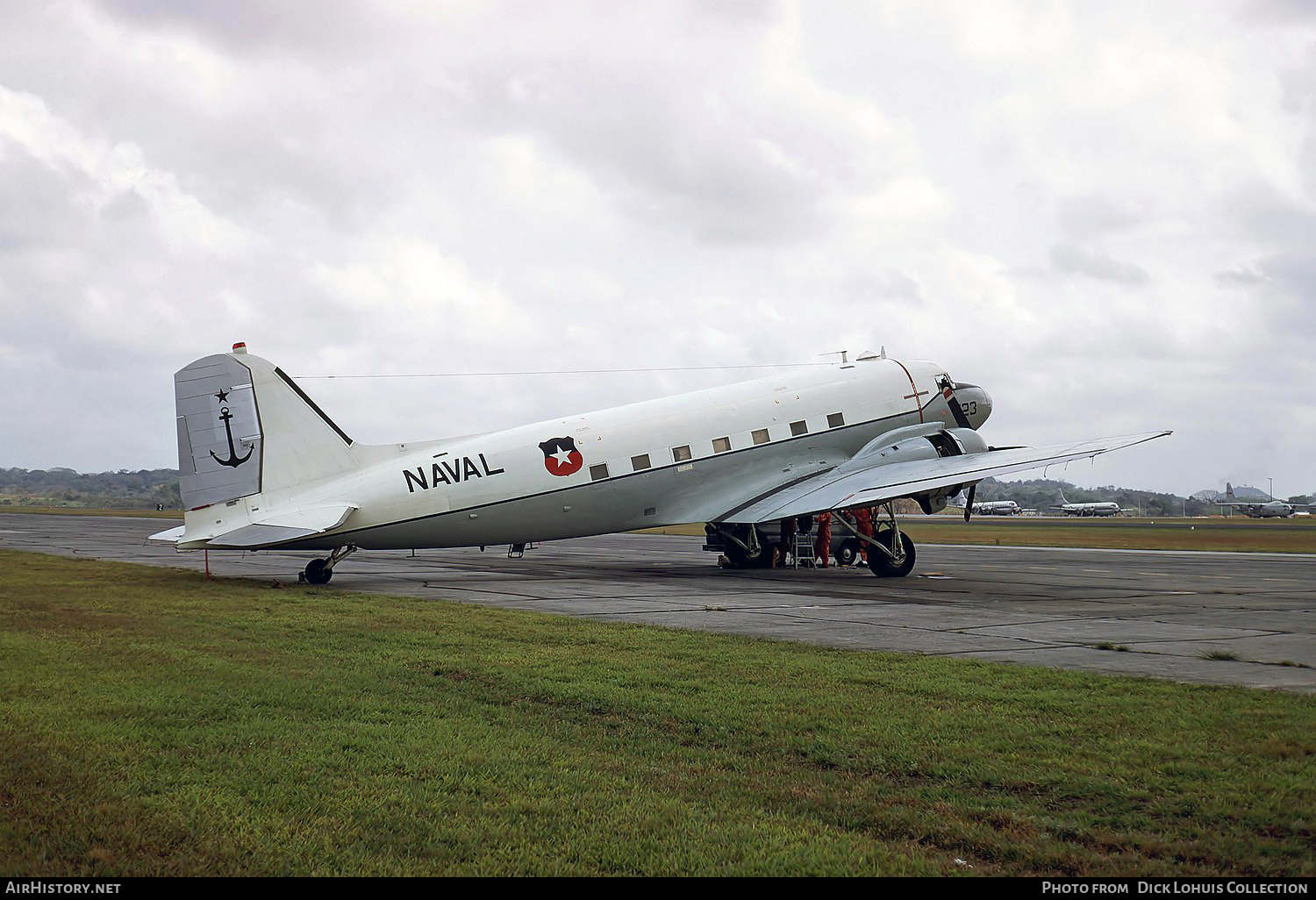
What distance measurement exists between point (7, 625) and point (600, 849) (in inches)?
481

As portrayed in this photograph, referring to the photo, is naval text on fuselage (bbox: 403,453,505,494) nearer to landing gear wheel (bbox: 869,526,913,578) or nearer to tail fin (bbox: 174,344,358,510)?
tail fin (bbox: 174,344,358,510)

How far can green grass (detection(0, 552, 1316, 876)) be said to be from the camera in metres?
5.45

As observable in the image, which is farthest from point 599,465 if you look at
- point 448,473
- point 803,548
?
point 803,548

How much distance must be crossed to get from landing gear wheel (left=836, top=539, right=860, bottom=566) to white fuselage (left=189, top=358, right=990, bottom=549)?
3300 millimetres

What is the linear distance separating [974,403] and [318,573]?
19.4 metres

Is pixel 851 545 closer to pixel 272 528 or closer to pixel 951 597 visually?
pixel 951 597

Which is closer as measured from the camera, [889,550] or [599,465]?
[599,465]

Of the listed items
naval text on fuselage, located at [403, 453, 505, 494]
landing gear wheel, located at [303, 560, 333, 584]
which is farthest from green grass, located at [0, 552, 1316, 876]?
naval text on fuselage, located at [403, 453, 505, 494]

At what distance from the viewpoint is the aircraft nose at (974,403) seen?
29.5 metres

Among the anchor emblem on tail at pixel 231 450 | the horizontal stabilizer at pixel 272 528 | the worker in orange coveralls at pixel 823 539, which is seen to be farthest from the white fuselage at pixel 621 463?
the worker in orange coveralls at pixel 823 539

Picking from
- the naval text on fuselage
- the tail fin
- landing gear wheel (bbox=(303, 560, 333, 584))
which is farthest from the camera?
the naval text on fuselage

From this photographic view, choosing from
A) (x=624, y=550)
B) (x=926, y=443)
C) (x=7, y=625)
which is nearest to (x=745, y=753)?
(x=7, y=625)

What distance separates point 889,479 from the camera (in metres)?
25.1
